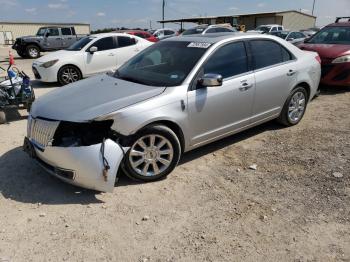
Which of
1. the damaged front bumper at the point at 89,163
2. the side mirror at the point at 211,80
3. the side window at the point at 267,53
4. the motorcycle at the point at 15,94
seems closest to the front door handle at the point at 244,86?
the side window at the point at 267,53

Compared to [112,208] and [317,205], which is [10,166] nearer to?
[112,208]

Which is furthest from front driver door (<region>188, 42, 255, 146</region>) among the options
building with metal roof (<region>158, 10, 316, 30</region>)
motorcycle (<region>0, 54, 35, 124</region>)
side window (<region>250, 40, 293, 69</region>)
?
building with metal roof (<region>158, 10, 316, 30</region>)

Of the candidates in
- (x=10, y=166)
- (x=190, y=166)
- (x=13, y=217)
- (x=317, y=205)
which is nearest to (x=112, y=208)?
(x=13, y=217)

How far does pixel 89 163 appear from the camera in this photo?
11.2ft

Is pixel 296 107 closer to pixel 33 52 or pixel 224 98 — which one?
pixel 224 98

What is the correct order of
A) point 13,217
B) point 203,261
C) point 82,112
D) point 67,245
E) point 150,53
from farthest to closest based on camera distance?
point 150,53
point 82,112
point 13,217
point 67,245
point 203,261

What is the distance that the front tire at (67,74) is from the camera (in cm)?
986

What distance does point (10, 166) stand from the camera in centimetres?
441

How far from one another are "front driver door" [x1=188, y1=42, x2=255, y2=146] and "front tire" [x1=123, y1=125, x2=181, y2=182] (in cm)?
37

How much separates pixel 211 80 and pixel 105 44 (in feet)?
23.4

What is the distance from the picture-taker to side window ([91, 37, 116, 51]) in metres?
10.2

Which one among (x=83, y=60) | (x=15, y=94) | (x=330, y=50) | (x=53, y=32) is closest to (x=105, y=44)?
(x=83, y=60)

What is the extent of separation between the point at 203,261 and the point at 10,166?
2.94 meters

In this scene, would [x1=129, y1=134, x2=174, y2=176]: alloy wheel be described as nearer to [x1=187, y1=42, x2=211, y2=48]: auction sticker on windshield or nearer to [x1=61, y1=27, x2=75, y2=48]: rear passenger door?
[x1=187, y1=42, x2=211, y2=48]: auction sticker on windshield
